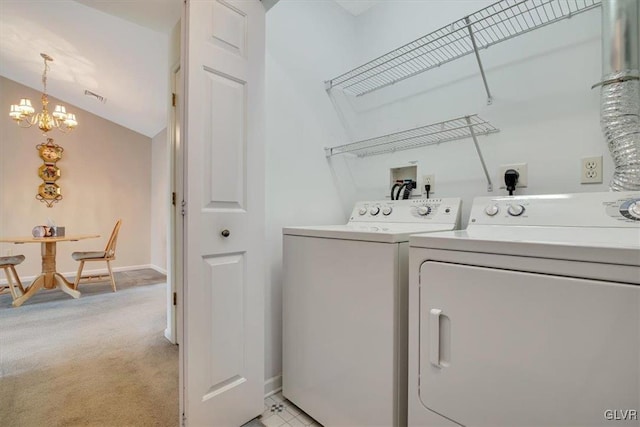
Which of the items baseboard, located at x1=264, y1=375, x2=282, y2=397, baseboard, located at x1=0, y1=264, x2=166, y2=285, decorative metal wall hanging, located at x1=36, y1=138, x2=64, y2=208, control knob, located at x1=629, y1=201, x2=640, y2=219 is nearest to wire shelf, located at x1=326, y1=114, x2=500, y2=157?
control knob, located at x1=629, y1=201, x2=640, y2=219

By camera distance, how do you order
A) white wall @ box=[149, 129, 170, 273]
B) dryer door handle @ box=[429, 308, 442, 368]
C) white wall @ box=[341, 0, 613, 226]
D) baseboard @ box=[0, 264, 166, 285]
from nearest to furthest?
dryer door handle @ box=[429, 308, 442, 368], white wall @ box=[341, 0, 613, 226], baseboard @ box=[0, 264, 166, 285], white wall @ box=[149, 129, 170, 273]

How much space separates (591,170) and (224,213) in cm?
162

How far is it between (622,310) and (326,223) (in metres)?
1.42

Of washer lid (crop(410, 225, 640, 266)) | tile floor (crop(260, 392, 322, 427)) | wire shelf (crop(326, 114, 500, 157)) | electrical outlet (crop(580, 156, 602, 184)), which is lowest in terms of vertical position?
tile floor (crop(260, 392, 322, 427))

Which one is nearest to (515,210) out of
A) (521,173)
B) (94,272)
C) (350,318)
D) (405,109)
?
(521,173)

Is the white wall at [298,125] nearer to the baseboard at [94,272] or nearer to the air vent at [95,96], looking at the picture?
the air vent at [95,96]

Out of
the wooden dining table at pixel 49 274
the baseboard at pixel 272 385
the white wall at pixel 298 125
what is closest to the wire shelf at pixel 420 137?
the white wall at pixel 298 125

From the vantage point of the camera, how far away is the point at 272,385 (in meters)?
1.56

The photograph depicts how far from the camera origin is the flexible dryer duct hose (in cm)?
105

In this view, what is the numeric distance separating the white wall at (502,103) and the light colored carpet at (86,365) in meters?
1.85

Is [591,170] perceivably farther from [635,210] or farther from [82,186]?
[82,186]

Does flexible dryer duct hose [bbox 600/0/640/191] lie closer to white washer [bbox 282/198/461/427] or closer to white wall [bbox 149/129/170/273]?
white washer [bbox 282/198/461/427]

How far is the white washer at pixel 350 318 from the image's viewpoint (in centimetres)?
104

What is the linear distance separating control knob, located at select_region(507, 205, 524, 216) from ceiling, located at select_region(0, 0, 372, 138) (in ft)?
4.85
